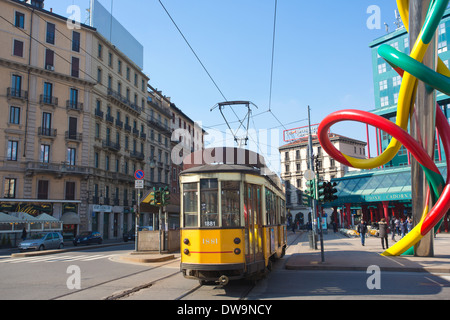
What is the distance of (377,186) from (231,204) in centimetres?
3219

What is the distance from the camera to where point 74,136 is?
124 ft

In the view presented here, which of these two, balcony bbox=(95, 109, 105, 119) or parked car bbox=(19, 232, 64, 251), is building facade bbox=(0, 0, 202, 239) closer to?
balcony bbox=(95, 109, 105, 119)

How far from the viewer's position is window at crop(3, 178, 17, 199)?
3300cm

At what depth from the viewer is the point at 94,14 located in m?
42.1

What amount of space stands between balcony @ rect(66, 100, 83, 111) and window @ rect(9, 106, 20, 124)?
4553 mm

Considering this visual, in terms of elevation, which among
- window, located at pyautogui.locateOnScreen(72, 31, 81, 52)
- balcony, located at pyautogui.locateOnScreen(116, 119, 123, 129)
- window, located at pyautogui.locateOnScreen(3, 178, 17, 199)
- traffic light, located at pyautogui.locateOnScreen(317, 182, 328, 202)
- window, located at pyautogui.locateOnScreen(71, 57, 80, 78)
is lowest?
traffic light, located at pyautogui.locateOnScreen(317, 182, 328, 202)

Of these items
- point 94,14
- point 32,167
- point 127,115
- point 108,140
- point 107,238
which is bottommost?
point 107,238

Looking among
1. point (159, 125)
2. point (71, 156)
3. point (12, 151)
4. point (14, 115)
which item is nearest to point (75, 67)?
point (14, 115)

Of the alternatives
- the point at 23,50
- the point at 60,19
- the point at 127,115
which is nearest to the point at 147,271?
the point at 23,50

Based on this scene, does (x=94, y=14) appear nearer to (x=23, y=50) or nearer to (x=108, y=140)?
(x=23, y=50)

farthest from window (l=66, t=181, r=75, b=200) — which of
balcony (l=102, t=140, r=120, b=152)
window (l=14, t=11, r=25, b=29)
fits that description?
window (l=14, t=11, r=25, b=29)

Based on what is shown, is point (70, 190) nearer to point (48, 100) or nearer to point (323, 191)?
point (48, 100)

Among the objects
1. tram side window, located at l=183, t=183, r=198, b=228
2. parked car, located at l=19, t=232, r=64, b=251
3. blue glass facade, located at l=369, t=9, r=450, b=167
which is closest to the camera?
tram side window, located at l=183, t=183, r=198, b=228
